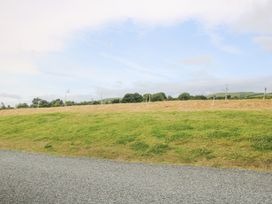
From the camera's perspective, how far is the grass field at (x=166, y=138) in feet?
71.5

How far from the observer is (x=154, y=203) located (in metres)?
10.8

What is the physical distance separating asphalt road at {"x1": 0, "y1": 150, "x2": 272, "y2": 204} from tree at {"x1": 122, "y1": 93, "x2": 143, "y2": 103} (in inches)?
2573

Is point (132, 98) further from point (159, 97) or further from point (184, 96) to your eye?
point (184, 96)

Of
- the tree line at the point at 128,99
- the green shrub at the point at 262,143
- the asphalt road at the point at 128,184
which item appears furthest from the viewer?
the tree line at the point at 128,99

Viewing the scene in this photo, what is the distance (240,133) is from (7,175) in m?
15.2

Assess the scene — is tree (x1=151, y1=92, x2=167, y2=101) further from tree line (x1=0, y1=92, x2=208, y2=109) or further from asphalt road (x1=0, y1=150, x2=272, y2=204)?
asphalt road (x1=0, y1=150, x2=272, y2=204)

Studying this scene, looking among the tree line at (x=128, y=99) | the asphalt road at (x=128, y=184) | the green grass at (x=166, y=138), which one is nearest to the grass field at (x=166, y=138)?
the green grass at (x=166, y=138)

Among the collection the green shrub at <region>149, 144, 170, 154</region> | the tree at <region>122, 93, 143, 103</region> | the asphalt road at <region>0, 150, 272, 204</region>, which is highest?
the tree at <region>122, 93, 143, 103</region>

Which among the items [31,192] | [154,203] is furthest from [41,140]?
[154,203]

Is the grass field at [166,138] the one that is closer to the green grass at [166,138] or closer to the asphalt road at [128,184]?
the green grass at [166,138]

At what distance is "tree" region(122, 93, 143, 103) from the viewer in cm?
8441

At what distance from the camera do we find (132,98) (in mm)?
85750

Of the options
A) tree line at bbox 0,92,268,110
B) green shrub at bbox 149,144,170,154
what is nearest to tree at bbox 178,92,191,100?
tree line at bbox 0,92,268,110

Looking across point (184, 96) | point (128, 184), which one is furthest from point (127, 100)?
point (128, 184)
